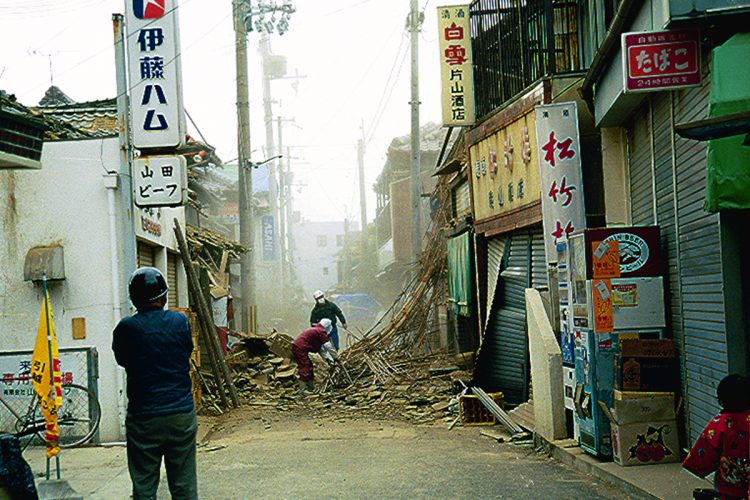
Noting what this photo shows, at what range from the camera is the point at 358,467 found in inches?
399

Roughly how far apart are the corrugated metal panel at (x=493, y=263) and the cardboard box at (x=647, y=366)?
7471 millimetres

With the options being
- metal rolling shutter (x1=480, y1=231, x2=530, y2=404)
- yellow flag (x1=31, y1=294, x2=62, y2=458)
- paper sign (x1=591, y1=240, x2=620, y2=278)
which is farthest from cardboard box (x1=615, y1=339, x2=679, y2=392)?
metal rolling shutter (x1=480, y1=231, x2=530, y2=404)

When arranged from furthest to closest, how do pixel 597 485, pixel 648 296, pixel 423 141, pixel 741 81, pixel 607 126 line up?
1. pixel 423 141
2. pixel 607 126
3. pixel 648 296
4. pixel 597 485
5. pixel 741 81

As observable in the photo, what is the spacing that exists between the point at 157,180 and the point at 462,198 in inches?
423

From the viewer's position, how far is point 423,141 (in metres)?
38.8

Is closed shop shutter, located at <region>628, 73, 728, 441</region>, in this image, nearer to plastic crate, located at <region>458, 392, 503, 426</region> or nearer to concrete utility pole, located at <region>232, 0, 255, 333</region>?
plastic crate, located at <region>458, 392, 503, 426</region>

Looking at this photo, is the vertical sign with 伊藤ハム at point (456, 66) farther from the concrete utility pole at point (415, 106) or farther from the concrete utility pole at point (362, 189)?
the concrete utility pole at point (362, 189)

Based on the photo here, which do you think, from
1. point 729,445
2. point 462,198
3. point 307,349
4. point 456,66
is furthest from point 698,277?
point 462,198

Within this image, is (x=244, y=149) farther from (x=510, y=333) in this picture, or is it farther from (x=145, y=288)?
(x=145, y=288)

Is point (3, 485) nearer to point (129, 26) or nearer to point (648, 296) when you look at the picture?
point (648, 296)

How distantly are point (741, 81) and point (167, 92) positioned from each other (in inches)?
331

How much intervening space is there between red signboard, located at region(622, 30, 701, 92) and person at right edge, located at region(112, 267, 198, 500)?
4386 millimetres

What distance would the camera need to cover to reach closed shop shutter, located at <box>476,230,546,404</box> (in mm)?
15117

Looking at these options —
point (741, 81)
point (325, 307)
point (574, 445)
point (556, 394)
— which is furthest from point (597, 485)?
point (325, 307)
